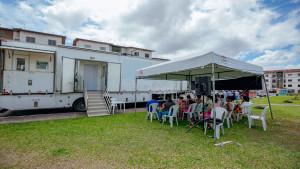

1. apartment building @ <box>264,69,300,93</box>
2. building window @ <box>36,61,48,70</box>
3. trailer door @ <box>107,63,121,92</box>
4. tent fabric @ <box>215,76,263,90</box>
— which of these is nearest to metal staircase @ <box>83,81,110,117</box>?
trailer door @ <box>107,63,121,92</box>

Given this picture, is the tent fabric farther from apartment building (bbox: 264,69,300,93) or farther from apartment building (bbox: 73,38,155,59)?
apartment building (bbox: 264,69,300,93)

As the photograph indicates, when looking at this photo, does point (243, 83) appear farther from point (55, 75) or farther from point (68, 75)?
point (55, 75)

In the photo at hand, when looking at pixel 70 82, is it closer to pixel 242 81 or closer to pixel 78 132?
pixel 78 132

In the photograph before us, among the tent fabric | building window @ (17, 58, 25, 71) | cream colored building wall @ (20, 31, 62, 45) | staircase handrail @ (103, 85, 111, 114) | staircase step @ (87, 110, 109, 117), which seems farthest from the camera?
cream colored building wall @ (20, 31, 62, 45)

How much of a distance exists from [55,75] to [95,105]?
252cm

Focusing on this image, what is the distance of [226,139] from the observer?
14.1 feet

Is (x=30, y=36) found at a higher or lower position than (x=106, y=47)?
lower

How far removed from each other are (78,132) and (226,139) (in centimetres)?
452

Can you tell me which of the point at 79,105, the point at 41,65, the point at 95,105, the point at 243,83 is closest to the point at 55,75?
the point at 41,65

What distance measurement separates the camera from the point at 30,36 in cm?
2019

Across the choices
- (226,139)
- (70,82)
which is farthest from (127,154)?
(70,82)

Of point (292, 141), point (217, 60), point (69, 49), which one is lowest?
point (292, 141)

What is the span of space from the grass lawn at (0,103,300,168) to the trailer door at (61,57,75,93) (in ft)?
9.47

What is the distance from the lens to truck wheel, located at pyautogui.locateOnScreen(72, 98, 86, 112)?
818 centimetres
